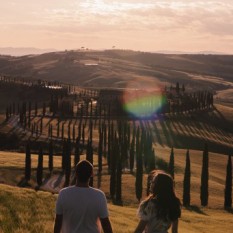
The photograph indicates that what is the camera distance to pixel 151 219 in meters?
14.1

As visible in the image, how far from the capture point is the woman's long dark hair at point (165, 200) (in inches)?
548

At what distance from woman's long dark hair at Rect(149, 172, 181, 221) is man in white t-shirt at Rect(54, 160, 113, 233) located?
1.47 m

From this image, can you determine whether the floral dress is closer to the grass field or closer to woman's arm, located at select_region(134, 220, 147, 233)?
woman's arm, located at select_region(134, 220, 147, 233)

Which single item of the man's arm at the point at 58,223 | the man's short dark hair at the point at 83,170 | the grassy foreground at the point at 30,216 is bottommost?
the grassy foreground at the point at 30,216

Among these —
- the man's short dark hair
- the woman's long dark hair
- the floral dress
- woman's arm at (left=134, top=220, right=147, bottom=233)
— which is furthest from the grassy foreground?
the woman's long dark hair

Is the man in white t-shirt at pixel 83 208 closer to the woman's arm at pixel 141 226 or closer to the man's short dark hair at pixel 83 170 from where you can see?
the man's short dark hair at pixel 83 170

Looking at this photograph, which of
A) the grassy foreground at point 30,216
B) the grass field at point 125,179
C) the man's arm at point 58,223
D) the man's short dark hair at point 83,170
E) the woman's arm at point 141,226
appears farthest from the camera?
the grass field at point 125,179

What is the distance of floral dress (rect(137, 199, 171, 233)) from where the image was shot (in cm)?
1401

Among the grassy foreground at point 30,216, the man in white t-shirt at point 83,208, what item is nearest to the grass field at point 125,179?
the grassy foreground at point 30,216

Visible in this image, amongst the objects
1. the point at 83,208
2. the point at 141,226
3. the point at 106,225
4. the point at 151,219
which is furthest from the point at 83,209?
the point at 151,219

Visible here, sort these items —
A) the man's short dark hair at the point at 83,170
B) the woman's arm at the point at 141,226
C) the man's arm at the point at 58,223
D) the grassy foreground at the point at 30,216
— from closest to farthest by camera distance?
the woman's arm at the point at 141,226 → the man's short dark hair at the point at 83,170 → the man's arm at the point at 58,223 → the grassy foreground at the point at 30,216

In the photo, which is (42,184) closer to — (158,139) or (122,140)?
(122,140)

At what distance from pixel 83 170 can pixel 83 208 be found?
1047mm

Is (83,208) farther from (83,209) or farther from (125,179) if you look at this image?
(125,179)
